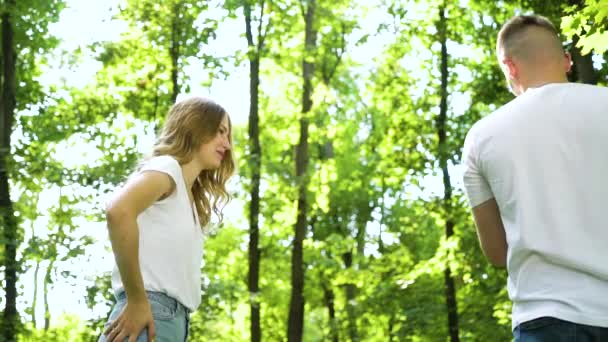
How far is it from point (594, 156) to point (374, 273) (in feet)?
56.4

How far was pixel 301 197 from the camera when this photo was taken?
828 inches

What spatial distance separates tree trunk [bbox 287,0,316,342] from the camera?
1983 cm

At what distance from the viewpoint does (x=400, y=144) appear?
1952cm

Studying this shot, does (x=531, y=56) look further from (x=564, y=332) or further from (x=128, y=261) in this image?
(x=128, y=261)

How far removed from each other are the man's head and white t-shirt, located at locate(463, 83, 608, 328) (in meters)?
0.12

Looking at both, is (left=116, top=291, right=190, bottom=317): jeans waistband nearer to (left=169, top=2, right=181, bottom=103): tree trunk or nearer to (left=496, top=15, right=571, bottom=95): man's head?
(left=496, top=15, right=571, bottom=95): man's head

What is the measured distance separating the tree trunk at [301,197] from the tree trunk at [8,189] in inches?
251

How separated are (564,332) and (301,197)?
18.5 metres

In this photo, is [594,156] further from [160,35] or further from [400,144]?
[400,144]

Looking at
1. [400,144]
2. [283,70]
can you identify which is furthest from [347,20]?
[400,144]

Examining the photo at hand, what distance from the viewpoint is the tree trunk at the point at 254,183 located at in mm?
18531

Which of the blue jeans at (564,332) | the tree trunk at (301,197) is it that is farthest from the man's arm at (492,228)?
the tree trunk at (301,197)

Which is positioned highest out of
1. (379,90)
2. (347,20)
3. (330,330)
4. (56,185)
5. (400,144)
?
(347,20)

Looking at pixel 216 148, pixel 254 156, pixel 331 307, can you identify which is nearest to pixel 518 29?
pixel 216 148
